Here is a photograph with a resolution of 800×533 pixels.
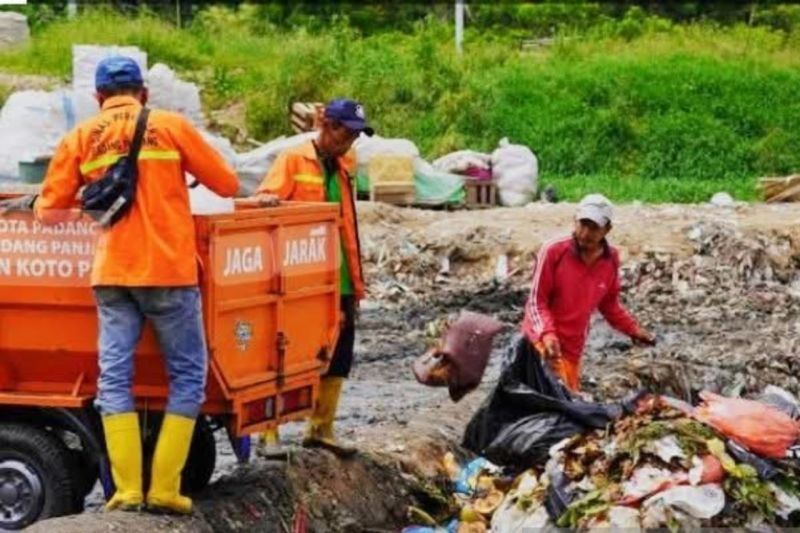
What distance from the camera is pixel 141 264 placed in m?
7.46

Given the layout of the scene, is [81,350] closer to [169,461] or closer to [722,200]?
[169,461]

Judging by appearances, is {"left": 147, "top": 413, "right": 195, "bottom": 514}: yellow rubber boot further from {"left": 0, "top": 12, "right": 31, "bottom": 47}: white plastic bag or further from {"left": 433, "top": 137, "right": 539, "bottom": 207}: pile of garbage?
{"left": 0, "top": 12, "right": 31, "bottom": 47}: white plastic bag

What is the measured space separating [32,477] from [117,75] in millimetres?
1751

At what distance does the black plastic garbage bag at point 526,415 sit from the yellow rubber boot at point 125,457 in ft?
5.54

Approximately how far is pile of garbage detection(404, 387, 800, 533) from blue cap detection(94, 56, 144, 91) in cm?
234

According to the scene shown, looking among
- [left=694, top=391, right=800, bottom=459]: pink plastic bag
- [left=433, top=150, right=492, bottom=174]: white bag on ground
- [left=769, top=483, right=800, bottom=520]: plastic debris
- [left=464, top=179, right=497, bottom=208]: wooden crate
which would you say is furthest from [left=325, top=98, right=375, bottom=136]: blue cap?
[left=433, top=150, right=492, bottom=174]: white bag on ground

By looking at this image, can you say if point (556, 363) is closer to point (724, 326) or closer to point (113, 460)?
point (113, 460)

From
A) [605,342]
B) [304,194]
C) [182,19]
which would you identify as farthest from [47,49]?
[304,194]

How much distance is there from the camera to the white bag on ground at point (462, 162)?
77.1 ft

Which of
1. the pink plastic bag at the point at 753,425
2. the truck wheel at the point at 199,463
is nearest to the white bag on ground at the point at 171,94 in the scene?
the truck wheel at the point at 199,463

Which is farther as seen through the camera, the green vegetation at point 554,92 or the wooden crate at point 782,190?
the green vegetation at point 554,92

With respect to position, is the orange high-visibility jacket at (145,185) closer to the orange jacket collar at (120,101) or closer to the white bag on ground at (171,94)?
the orange jacket collar at (120,101)

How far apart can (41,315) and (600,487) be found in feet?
8.03

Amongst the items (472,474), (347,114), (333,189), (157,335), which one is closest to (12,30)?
(333,189)
